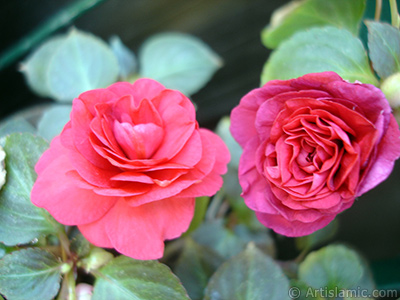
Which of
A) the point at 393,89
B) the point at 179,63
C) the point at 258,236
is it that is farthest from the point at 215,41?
the point at 393,89

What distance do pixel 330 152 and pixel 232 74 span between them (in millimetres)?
543

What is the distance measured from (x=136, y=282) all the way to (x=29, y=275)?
0.08m

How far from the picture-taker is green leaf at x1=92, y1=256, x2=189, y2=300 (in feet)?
0.87

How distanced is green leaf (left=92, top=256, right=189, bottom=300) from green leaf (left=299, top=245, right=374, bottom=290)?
0.51 feet

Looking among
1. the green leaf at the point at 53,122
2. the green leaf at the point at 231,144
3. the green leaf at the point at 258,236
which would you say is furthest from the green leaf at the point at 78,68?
the green leaf at the point at 258,236

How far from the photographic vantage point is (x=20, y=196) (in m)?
0.28

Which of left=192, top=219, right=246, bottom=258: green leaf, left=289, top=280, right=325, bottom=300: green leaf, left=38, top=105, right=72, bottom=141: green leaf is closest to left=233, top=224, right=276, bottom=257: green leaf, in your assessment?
left=192, top=219, right=246, bottom=258: green leaf

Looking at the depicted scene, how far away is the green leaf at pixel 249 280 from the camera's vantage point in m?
0.28

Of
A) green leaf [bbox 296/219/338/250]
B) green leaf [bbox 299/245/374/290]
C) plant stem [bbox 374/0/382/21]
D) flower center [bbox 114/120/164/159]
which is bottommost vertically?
green leaf [bbox 296/219/338/250]

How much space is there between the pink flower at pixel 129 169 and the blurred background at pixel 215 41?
0.37 m

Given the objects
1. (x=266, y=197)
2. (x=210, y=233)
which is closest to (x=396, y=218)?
(x=210, y=233)

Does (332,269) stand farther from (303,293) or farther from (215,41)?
(215,41)

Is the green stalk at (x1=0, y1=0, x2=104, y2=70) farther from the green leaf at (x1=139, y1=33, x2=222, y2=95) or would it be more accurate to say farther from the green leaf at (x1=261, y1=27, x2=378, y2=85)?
the green leaf at (x1=261, y1=27, x2=378, y2=85)

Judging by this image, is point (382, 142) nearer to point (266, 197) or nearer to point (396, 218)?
point (266, 197)
